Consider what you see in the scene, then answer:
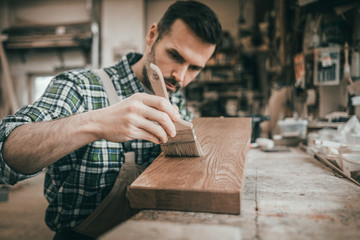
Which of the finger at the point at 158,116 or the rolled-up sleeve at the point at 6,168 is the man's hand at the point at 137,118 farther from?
the rolled-up sleeve at the point at 6,168

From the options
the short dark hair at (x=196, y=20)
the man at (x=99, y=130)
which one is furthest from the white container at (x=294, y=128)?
the short dark hair at (x=196, y=20)

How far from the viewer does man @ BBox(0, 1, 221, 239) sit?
85cm

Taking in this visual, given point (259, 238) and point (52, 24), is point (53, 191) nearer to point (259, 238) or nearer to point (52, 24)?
point (259, 238)

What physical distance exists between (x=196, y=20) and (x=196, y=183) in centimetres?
102

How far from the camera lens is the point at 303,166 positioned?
1.32 metres

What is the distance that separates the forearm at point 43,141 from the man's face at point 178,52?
0.69 meters

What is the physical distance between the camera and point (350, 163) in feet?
3.48

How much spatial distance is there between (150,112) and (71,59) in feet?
23.1

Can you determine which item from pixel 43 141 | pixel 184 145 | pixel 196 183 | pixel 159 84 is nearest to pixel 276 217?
pixel 196 183

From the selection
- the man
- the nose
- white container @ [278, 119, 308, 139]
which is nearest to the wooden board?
the man

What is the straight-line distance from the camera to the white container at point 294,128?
2027 mm

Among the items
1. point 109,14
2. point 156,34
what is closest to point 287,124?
point 156,34

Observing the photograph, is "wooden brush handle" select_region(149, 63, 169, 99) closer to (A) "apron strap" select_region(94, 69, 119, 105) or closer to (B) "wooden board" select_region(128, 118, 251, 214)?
(B) "wooden board" select_region(128, 118, 251, 214)

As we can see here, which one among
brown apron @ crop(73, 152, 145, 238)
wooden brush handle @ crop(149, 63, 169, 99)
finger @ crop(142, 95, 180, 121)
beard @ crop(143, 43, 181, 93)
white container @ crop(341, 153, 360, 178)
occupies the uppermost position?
beard @ crop(143, 43, 181, 93)
